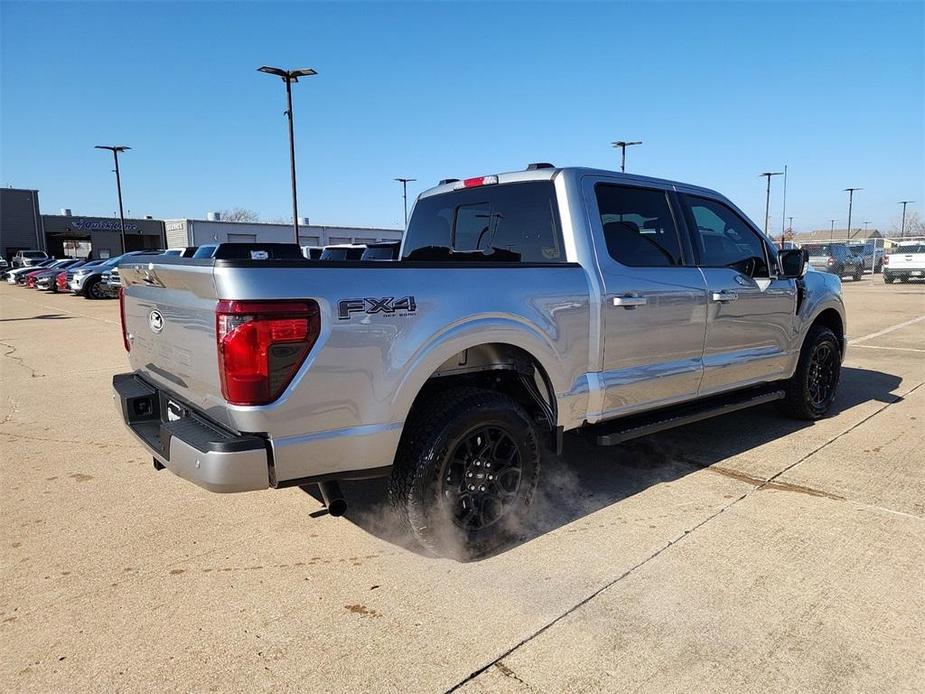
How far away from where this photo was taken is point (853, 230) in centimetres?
11994

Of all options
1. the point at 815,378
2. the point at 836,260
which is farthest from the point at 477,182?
the point at 836,260

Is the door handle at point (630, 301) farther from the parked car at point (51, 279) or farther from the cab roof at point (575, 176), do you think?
the parked car at point (51, 279)

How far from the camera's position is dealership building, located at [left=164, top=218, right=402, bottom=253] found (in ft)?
174

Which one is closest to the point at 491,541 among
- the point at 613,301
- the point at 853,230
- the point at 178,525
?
the point at 613,301

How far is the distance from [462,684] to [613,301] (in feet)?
7.14

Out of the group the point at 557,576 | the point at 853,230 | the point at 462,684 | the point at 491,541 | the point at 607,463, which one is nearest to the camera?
the point at 462,684

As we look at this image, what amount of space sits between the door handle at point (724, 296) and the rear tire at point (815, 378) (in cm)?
145

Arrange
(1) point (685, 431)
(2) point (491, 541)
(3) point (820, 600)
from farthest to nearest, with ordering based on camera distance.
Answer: (1) point (685, 431), (2) point (491, 541), (3) point (820, 600)

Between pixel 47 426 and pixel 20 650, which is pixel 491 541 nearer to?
pixel 20 650

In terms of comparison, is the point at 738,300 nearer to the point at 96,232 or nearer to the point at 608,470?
the point at 608,470

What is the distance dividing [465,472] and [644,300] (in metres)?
1.55

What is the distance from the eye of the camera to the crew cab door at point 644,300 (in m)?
3.70

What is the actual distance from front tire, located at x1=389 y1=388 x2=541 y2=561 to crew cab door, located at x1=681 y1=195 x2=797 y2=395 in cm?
177

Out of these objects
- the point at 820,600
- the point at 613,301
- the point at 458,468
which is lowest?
the point at 820,600
